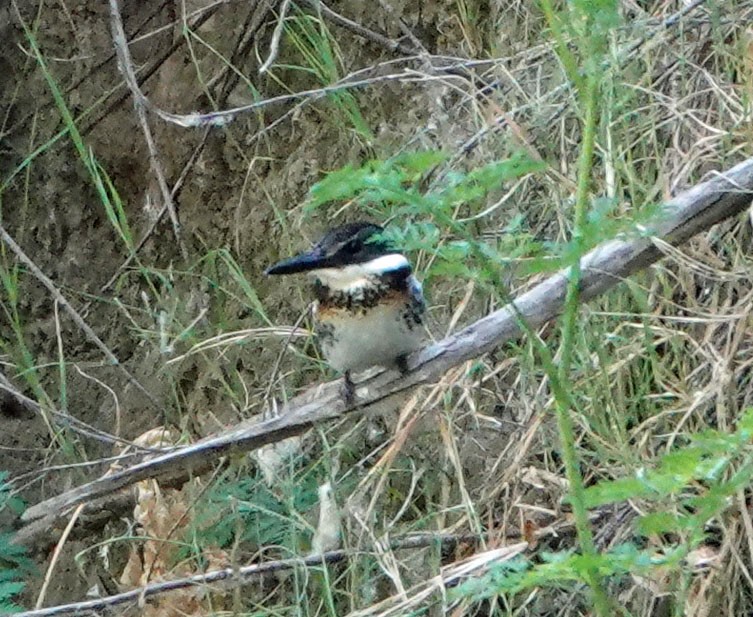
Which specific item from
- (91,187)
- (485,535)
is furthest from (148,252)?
(485,535)

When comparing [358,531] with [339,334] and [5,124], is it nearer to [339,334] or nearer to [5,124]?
[339,334]

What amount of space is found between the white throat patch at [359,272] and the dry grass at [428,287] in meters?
0.20

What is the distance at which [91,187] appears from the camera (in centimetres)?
292

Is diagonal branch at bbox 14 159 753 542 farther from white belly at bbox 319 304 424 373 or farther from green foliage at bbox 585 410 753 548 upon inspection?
green foliage at bbox 585 410 753 548

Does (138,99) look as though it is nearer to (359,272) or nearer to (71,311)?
(71,311)

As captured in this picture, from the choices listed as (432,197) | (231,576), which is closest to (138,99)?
(231,576)

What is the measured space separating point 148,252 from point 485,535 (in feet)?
4.18

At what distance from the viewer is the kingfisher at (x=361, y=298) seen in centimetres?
176

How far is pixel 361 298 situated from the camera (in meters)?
1.80

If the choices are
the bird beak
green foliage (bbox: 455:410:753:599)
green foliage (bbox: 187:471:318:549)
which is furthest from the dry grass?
the bird beak

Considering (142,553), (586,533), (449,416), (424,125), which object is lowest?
(142,553)

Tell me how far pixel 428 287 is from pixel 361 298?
Answer: 53 centimetres

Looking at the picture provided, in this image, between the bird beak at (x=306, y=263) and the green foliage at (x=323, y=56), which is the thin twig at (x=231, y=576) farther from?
the green foliage at (x=323, y=56)

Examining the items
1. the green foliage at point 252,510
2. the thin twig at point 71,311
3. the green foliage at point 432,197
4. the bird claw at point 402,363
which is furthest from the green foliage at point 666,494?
the thin twig at point 71,311
